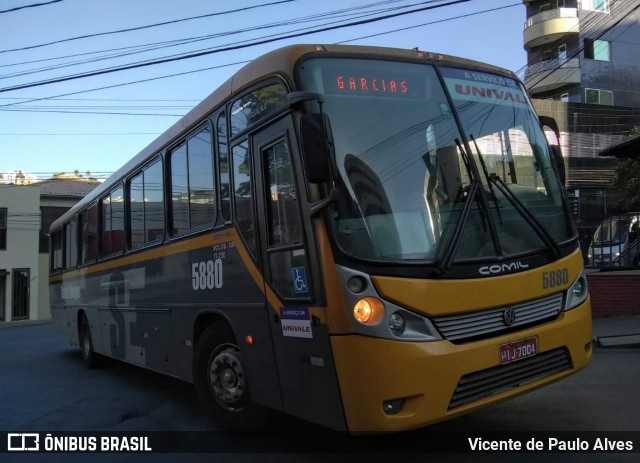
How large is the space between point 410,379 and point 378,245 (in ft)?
2.98

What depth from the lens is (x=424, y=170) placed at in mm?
4336

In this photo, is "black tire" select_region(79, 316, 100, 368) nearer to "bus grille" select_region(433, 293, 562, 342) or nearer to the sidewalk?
"bus grille" select_region(433, 293, 562, 342)

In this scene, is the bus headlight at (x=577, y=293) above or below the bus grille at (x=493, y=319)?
above

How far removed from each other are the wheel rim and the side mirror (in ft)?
7.04

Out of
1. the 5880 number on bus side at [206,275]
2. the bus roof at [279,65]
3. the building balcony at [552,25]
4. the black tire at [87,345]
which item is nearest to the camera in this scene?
the bus roof at [279,65]

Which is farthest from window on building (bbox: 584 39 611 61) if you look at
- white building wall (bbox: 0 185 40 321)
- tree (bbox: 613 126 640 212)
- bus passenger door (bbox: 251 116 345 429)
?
bus passenger door (bbox: 251 116 345 429)

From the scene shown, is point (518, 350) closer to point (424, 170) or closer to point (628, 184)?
point (424, 170)

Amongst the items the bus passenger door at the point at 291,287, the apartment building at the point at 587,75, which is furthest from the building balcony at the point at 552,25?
the bus passenger door at the point at 291,287

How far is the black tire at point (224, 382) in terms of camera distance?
17.3 feet

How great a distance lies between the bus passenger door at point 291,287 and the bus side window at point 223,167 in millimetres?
Answer: 622

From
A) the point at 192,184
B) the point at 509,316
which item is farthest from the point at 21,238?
the point at 509,316

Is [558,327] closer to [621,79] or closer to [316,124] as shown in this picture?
[316,124]

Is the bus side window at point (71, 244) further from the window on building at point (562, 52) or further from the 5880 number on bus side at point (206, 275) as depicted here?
the window on building at point (562, 52)

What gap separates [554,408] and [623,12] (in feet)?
124
